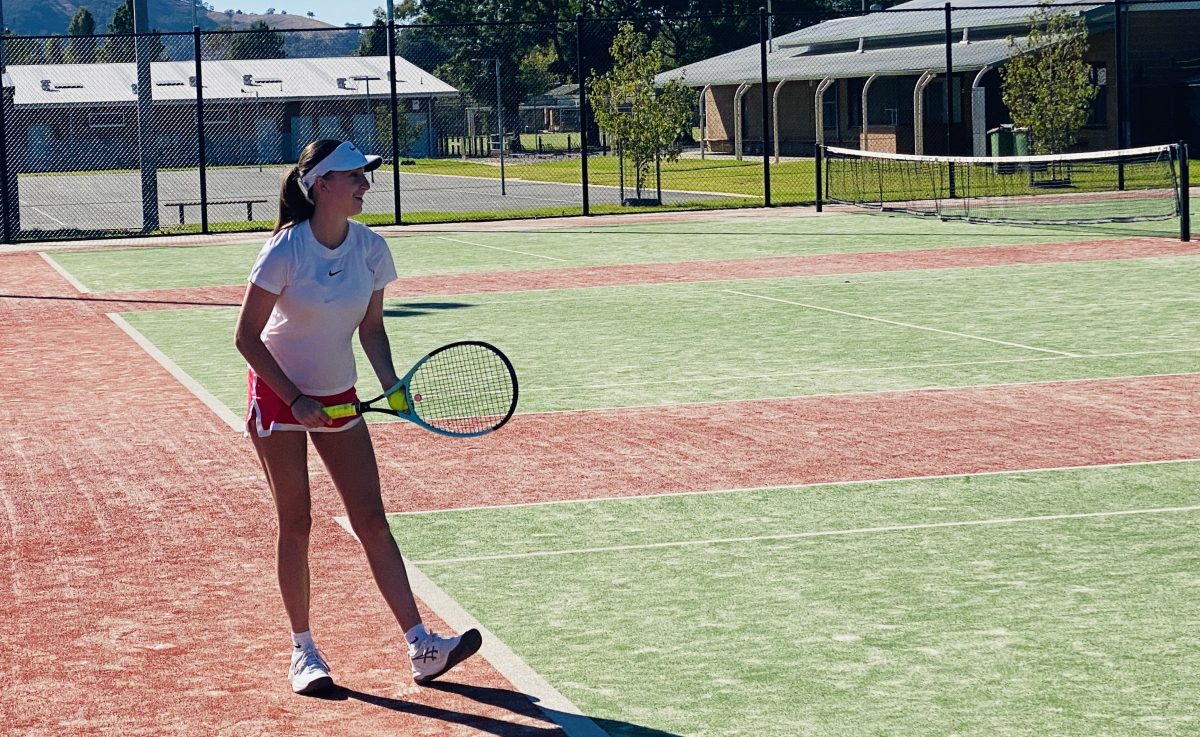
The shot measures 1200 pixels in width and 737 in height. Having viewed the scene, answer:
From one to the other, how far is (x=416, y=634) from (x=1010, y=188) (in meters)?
28.2

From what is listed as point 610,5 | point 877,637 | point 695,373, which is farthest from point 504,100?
point 877,637

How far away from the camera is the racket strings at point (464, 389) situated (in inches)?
245

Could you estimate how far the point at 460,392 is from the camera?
259 inches

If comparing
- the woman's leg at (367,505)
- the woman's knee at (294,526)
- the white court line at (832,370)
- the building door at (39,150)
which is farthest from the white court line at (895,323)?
the building door at (39,150)

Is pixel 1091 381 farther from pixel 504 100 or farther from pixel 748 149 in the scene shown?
pixel 504 100

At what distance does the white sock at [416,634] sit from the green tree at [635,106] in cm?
2602

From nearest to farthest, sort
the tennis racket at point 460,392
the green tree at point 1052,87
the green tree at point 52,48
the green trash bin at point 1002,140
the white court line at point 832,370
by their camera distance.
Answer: the tennis racket at point 460,392, the white court line at point 832,370, the green tree at point 52,48, the green tree at point 1052,87, the green trash bin at point 1002,140

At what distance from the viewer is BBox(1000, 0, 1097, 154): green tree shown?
107ft

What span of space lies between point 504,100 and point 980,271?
47058 millimetres

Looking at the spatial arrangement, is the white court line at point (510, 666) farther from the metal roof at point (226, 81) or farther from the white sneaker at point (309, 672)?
the metal roof at point (226, 81)

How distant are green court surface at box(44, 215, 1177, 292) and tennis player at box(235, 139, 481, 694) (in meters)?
14.6

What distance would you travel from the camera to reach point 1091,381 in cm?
1159

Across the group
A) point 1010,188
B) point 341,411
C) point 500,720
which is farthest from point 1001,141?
point 500,720

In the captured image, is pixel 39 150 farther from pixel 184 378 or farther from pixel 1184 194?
pixel 184 378
